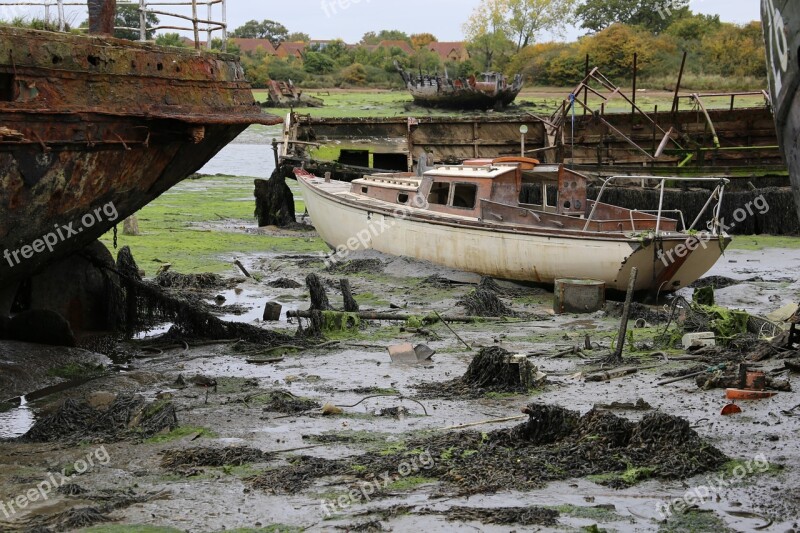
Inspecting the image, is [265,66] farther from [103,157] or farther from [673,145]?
[103,157]

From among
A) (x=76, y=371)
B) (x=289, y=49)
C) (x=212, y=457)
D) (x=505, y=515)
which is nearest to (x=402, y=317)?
(x=76, y=371)

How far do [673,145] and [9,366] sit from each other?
1888cm

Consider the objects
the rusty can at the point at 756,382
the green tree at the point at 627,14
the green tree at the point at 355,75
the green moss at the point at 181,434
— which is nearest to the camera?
the green moss at the point at 181,434

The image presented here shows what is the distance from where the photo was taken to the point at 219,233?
2105 cm

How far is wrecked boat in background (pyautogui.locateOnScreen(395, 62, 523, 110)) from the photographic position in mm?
53406

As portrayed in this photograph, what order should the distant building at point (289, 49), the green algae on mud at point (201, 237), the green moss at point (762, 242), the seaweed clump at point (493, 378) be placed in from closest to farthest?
the seaweed clump at point (493, 378), the green algae on mud at point (201, 237), the green moss at point (762, 242), the distant building at point (289, 49)

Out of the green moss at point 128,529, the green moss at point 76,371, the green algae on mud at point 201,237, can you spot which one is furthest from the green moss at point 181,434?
the green algae on mud at point 201,237

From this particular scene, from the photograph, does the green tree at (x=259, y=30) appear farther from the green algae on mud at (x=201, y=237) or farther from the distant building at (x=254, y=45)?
the green algae on mud at (x=201, y=237)

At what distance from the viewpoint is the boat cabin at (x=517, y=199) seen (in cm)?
1531

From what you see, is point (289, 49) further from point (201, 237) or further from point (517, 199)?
point (517, 199)

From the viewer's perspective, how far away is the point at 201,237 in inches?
795

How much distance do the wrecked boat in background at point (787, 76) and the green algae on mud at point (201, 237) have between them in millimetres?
12133

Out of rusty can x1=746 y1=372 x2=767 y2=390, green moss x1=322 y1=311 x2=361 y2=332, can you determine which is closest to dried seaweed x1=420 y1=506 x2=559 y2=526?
rusty can x1=746 y1=372 x2=767 y2=390

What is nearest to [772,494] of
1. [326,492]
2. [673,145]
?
[326,492]
